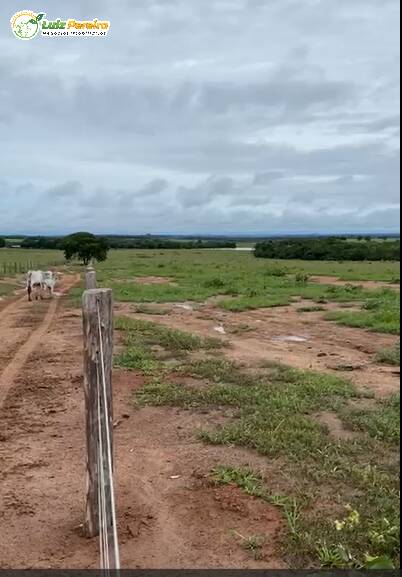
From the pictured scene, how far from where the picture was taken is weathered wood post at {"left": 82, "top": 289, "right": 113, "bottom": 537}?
3812 millimetres

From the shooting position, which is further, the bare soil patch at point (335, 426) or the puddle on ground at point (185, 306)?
the puddle on ground at point (185, 306)

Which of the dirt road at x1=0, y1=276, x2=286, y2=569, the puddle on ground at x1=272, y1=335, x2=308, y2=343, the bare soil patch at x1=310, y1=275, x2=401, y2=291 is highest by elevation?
the bare soil patch at x1=310, y1=275, x2=401, y2=291

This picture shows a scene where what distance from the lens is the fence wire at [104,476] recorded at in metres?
3.36

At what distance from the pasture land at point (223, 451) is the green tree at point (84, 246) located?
1273 inches

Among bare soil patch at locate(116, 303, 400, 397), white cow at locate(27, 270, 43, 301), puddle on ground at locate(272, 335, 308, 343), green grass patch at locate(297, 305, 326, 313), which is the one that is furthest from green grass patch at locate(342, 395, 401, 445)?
white cow at locate(27, 270, 43, 301)

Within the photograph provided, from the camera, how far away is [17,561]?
3.65m

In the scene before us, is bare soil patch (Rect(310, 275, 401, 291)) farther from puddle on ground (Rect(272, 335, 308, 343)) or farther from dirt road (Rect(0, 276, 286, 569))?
dirt road (Rect(0, 276, 286, 569))

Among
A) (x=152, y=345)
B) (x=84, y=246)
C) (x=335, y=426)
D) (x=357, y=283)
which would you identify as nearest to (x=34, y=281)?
(x=152, y=345)

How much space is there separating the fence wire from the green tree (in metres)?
39.3

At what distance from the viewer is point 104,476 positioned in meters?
3.54

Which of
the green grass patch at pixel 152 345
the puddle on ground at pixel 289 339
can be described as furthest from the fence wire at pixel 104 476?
the puddle on ground at pixel 289 339

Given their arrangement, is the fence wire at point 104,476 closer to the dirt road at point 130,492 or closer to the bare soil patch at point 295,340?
the dirt road at point 130,492

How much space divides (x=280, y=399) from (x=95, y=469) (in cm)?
311

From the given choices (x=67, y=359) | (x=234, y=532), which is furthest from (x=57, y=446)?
(x=67, y=359)
